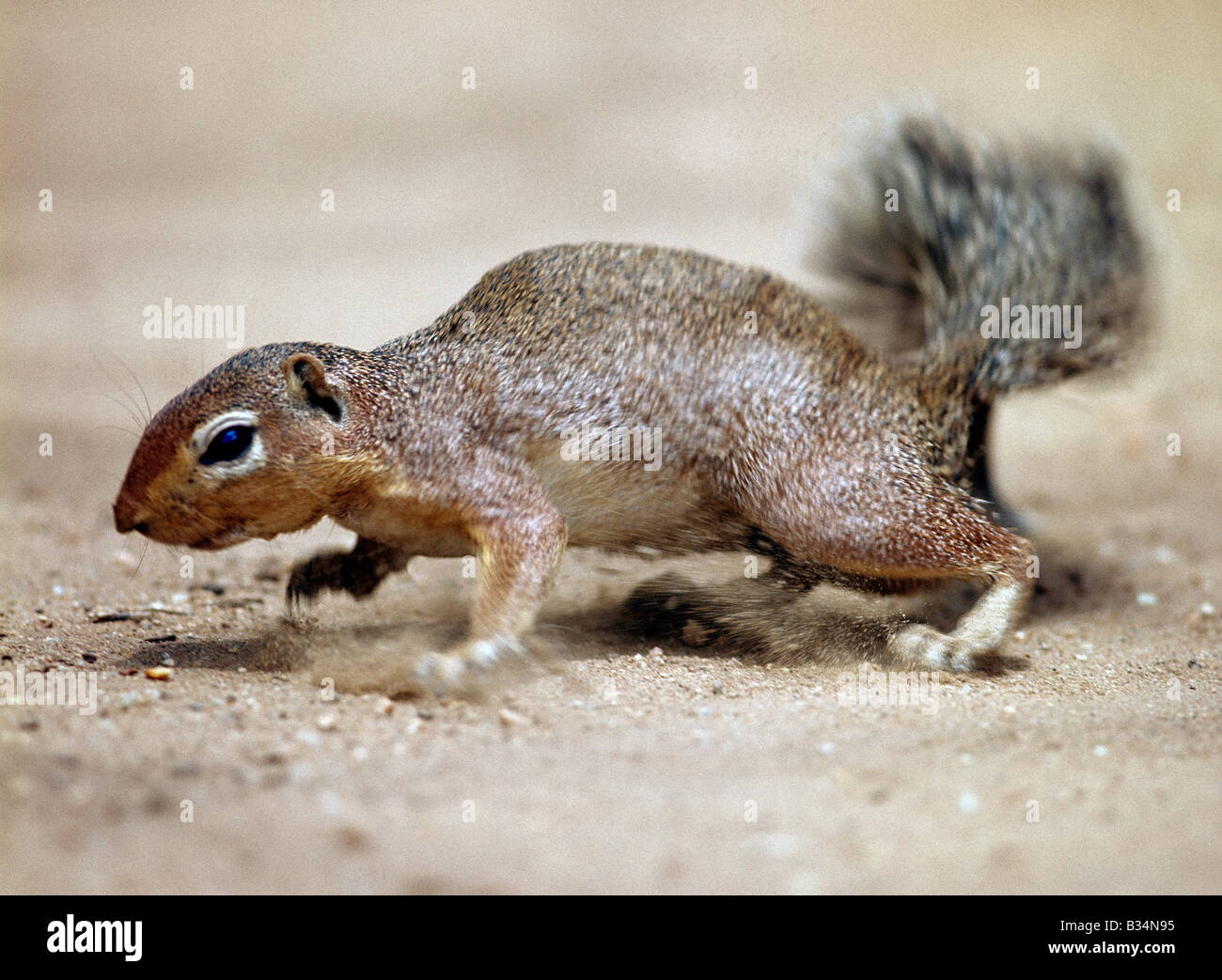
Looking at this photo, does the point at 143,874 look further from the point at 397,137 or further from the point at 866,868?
the point at 397,137

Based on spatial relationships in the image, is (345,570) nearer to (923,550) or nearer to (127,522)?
(127,522)

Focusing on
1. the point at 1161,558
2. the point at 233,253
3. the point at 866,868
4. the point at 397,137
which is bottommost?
the point at 866,868

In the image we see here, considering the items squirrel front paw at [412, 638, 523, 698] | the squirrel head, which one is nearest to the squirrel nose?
the squirrel head

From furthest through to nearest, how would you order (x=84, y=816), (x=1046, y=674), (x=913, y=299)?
(x=913, y=299), (x=1046, y=674), (x=84, y=816)

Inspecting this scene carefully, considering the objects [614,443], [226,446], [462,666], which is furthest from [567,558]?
[226,446]

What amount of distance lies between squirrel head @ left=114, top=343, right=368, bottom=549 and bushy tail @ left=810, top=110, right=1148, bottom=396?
2.87 m

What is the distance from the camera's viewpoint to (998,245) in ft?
18.9

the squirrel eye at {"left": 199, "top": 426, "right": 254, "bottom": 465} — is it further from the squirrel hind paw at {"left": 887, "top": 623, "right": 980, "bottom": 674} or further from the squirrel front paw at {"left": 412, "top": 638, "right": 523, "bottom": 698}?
the squirrel hind paw at {"left": 887, "top": 623, "right": 980, "bottom": 674}

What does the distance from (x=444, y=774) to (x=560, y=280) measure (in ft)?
8.01

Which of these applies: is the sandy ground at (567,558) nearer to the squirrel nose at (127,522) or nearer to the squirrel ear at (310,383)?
the squirrel nose at (127,522)

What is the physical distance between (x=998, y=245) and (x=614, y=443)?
236 centimetres

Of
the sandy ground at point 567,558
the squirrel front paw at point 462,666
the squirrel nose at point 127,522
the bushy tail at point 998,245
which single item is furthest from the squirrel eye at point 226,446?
the bushy tail at point 998,245

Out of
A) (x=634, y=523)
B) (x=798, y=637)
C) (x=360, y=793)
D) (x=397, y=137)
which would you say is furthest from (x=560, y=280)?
(x=397, y=137)

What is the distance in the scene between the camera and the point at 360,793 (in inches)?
128
